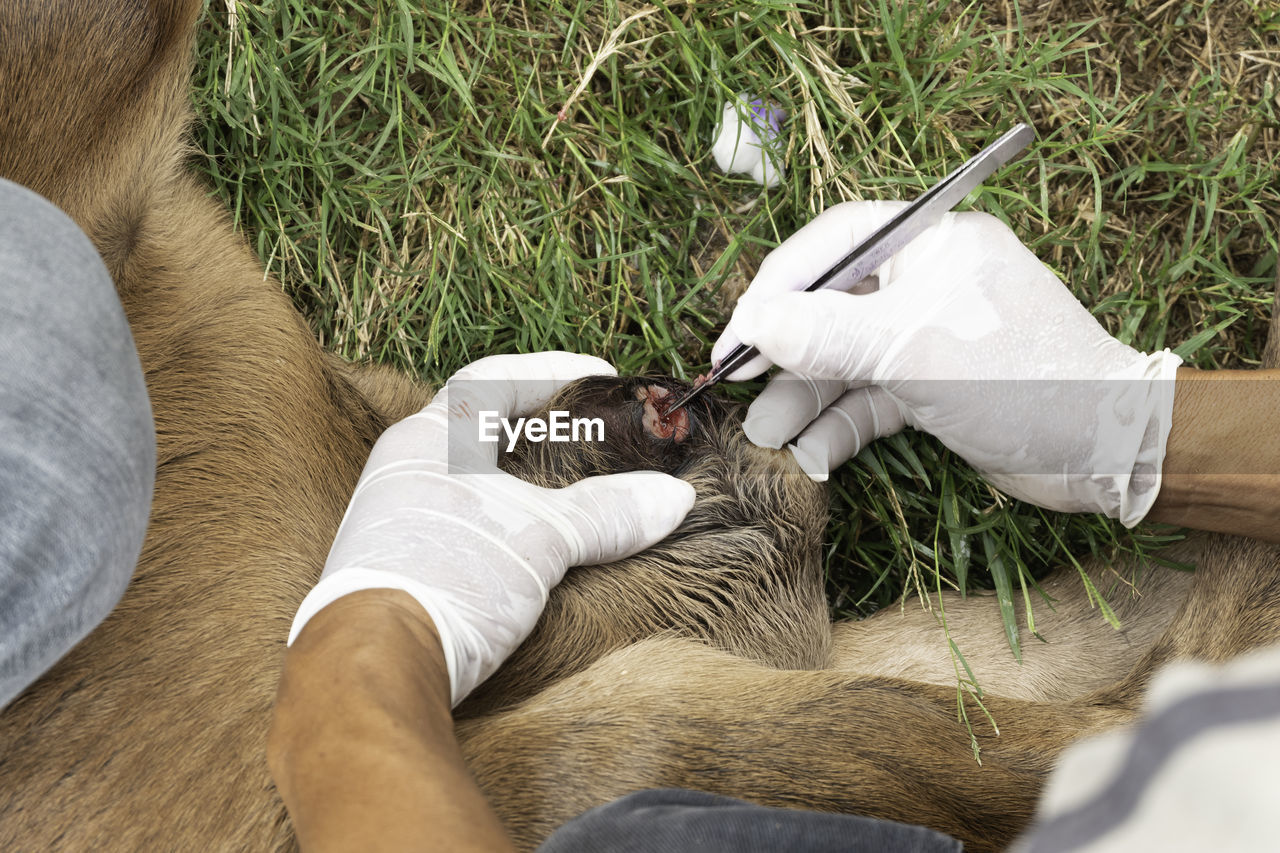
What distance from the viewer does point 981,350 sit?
5.55ft

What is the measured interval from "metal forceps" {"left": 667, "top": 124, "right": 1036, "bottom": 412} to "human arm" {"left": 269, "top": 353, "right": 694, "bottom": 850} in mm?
453

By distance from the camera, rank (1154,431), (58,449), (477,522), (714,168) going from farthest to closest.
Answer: (714,168) < (1154,431) < (477,522) < (58,449)

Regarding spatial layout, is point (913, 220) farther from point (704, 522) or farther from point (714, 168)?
point (704, 522)

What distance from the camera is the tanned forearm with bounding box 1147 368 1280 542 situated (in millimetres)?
1727

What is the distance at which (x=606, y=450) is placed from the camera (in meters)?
1.88

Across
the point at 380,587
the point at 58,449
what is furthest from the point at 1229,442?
the point at 58,449

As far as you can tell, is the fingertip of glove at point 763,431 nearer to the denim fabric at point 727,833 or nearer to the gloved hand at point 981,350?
the gloved hand at point 981,350

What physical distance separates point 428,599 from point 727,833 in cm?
63

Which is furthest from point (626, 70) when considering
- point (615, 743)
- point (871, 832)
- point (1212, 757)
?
point (1212, 757)

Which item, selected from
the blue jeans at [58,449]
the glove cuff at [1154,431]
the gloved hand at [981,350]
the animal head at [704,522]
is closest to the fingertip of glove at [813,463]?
the animal head at [704,522]

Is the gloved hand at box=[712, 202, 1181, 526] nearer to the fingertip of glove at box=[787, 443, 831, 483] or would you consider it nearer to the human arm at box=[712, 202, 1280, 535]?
the human arm at box=[712, 202, 1280, 535]

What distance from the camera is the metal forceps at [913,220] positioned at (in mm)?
1609

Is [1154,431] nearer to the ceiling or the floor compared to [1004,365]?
nearer to the floor

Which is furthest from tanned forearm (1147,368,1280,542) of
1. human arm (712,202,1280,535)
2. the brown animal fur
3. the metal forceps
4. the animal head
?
the animal head
